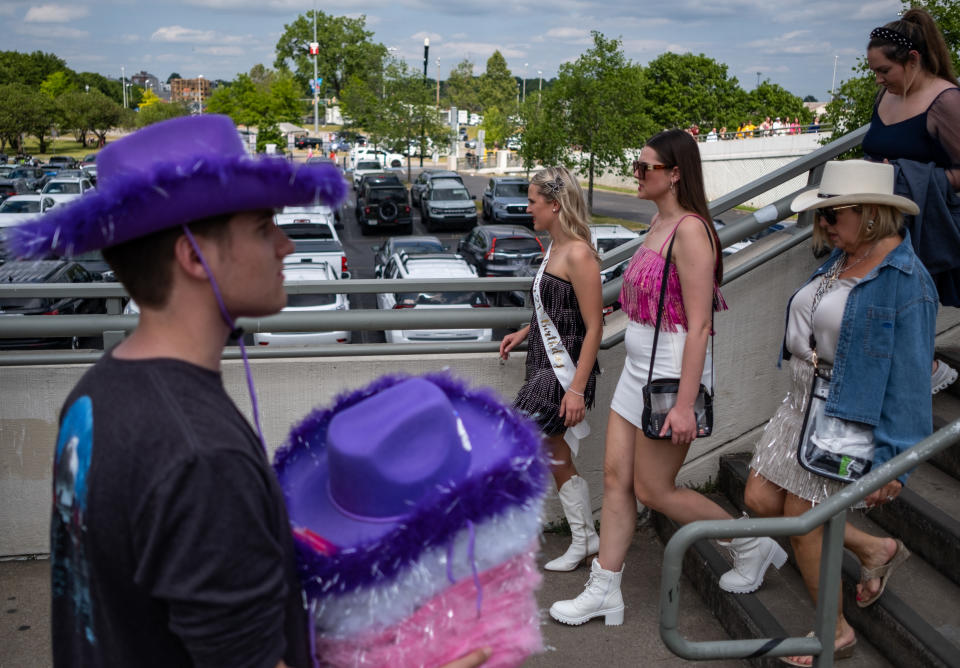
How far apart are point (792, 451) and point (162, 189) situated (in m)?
2.74

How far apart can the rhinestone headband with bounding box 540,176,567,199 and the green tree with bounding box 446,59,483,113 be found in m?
130

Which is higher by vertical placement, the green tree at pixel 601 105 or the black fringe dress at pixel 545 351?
the green tree at pixel 601 105

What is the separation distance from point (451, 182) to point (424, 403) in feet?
116

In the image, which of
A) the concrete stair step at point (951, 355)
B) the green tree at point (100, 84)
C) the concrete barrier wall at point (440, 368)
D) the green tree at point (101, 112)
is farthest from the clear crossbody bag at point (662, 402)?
the green tree at point (100, 84)

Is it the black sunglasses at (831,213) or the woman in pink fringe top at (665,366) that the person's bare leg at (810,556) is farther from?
the black sunglasses at (831,213)

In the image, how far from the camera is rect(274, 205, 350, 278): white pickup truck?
17469 mm

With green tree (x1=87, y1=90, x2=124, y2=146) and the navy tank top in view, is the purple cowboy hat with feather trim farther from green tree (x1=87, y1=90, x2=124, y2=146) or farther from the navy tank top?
green tree (x1=87, y1=90, x2=124, y2=146)

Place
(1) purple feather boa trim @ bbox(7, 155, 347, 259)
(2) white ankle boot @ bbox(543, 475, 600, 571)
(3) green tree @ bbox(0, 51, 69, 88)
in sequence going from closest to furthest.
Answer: (1) purple feather boa trim @ bbox(7, 155, 347, 259) < (2) white ankle boot @ bbox(543, 475, 600, 571) < (3) green tree @ bbox(0, 51, 69, 88)

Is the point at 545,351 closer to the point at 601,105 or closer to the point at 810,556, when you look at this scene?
the point at 810,556

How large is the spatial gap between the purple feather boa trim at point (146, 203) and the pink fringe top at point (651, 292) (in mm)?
2285

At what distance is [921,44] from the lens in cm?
379

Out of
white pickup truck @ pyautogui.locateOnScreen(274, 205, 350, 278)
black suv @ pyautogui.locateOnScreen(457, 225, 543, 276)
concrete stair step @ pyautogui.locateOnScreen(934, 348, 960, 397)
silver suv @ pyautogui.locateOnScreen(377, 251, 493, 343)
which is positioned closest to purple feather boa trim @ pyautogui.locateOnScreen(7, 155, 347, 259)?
concrete stair step @ pyautogui.locateOnScreen(934, 348, 960, 397)

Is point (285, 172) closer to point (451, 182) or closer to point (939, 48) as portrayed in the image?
point (939, 48)

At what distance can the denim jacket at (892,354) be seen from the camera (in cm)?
302
